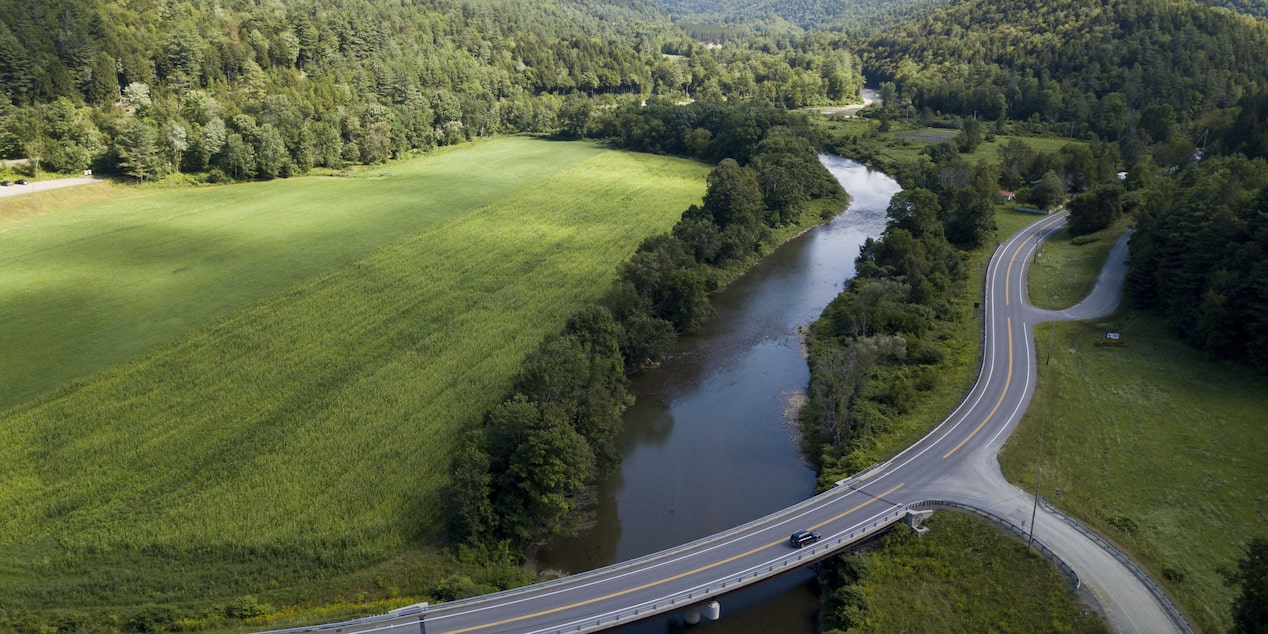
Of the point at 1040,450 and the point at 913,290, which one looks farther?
the point at 913,290

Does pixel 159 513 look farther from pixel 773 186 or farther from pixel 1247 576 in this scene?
pixel 773 186

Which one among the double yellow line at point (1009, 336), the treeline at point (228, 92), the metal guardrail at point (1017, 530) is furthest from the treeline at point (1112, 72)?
the metal guardrail at point (1017, 530)

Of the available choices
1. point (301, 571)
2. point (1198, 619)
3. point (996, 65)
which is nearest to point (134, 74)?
point (301, 571)

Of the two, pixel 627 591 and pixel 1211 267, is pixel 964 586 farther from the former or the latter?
pixel 1211 267

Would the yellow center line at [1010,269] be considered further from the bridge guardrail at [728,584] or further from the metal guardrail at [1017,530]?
the bridge guardrail at [728,584]

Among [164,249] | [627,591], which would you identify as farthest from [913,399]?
[164,249]

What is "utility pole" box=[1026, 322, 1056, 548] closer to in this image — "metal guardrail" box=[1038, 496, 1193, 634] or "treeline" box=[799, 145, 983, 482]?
"metal guardrail" box=[1038, 496, 1193, 634]
